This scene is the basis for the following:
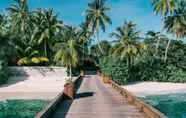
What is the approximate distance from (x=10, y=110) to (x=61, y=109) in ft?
32.9

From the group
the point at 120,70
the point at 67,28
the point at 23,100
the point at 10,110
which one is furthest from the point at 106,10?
the point at 10,110

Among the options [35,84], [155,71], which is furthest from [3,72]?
[155,71]

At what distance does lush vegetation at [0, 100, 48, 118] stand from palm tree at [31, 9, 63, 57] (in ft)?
97.7

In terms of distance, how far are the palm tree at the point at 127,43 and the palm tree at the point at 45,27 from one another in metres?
10.7

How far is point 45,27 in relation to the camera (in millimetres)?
59500

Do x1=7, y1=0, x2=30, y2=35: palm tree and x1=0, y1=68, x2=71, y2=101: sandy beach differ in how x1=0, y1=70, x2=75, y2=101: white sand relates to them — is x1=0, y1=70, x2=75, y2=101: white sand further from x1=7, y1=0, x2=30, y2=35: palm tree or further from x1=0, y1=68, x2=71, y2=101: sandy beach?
x1=7, y1=0, x2=30, y2=35: palm tree

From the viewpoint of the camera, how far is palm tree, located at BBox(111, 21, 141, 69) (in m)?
49.4

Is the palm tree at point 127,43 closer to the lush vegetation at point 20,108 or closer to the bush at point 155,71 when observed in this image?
the bush at point 155,71

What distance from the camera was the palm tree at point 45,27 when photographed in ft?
194

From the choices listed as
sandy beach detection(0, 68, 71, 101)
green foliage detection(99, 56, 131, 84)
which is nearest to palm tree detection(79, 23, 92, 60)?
sandy beach detection(0, 68, 71, 101)

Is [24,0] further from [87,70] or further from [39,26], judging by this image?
[87,70]

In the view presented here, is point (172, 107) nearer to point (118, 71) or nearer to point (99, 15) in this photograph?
point (118, 71)

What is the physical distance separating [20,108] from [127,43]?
28713mm

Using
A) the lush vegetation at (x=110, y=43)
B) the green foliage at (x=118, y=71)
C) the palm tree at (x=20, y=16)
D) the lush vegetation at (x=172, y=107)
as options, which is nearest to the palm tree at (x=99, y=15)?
the lush vegetation at (x=110, y=43)
